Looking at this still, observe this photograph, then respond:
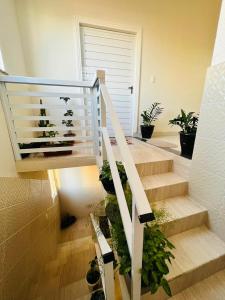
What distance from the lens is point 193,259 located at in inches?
43.0

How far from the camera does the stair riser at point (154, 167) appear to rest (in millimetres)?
1654

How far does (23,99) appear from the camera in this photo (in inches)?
88.3

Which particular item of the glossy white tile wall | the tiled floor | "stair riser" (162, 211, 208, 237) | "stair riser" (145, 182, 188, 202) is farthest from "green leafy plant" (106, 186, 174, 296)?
the tiled floor

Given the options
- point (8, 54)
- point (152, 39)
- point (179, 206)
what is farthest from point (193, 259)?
point (152, 39)

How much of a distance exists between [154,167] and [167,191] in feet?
1.07

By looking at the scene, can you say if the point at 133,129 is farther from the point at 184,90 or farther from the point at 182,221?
the point at 182,221

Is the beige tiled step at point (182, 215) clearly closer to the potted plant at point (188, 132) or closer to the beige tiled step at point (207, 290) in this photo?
the beige tiled step at point (207, 290)

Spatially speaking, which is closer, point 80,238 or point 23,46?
point 23,46

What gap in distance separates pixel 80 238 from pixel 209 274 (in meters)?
2.41

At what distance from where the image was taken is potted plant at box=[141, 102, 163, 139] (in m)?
2.96

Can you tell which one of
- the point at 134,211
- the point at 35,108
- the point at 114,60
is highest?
the point at 114,60

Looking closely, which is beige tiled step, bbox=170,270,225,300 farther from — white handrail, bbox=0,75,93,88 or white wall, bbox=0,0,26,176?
white handrail, bbox=0,75,93,88

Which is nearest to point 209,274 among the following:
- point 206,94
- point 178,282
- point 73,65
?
point 178,282

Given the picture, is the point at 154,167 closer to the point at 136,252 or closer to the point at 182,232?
the point at 182,232
